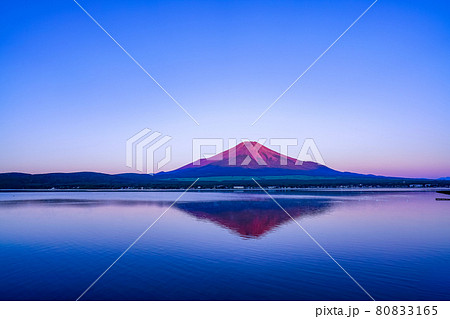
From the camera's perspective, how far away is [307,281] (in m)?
7.64

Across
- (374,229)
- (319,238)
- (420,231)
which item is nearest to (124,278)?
(319,238)

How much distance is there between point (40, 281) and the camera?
767cm

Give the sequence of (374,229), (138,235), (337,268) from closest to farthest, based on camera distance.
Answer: (337,268) → (138,235) → (374,229)

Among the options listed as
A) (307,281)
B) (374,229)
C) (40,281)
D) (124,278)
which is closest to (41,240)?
(40,281)

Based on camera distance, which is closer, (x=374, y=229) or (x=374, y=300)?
(x=374, y=300)

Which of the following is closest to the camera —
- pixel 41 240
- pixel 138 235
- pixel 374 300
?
pixel 374 300

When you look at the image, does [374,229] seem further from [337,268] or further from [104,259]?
[104,259]

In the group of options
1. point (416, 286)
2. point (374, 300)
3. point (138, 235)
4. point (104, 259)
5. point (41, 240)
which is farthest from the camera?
point (138, 235)

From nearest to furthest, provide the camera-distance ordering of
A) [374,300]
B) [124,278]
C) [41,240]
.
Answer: [374,300]
[124,278]
[41,240]

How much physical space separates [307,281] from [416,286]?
2324mm

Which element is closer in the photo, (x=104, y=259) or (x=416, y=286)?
(x=416, y=286)

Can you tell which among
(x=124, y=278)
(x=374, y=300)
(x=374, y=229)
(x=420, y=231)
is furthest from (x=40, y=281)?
(x=420, y=231)

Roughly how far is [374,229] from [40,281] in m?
13.6

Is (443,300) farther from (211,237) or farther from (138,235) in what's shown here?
(138,235)
